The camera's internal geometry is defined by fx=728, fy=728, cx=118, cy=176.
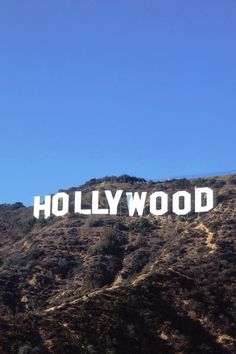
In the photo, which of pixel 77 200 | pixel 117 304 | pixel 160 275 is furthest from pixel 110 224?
pixel 117 304

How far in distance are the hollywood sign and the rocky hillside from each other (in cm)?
171

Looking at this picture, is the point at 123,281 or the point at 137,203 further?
the point at 137,203

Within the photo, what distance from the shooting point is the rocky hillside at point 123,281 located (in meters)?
53.4

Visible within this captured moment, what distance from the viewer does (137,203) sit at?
296 ft

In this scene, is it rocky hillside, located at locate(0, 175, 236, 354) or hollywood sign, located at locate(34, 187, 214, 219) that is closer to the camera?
rocky hillside, located at locate(0, 175, 236, 354)

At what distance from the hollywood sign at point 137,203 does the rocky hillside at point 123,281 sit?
1711 mm

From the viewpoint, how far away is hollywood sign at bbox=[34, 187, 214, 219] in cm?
8606

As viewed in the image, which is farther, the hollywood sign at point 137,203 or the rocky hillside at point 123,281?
the hollywood sign at point 137,203

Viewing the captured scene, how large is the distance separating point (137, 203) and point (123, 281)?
64.1ft

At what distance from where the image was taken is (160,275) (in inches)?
2589

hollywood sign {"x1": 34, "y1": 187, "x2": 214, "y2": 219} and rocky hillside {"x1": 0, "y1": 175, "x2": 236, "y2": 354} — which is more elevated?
A: hollywood sign {"x1": 34, "y1": 187, "x2": 214, "y2": 219}

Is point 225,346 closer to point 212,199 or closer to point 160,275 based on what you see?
point 160,275

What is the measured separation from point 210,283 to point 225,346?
440 inches

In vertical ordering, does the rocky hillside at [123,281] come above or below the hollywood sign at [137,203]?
below
